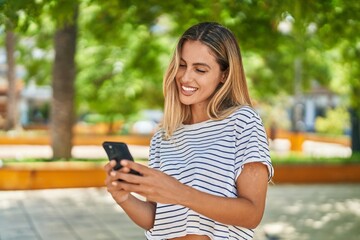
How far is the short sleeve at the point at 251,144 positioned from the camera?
75.9 inches

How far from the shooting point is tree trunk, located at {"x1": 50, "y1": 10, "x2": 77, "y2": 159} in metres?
13.1

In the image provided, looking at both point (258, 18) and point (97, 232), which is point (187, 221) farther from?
point (258, 18)

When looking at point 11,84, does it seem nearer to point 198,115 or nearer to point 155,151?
point 155,151

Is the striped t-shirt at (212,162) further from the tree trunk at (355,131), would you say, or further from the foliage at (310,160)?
the tree trunk at (355,131)

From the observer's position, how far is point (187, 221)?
79.3 inches

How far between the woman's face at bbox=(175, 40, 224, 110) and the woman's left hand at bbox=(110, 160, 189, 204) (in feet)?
1.57

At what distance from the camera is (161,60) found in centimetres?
1541

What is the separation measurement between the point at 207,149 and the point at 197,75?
0.82ft

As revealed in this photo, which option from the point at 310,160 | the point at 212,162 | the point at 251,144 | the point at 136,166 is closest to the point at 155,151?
the point at 212,162

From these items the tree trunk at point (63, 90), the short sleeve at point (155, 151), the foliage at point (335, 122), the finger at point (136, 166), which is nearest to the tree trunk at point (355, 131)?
the tree trunk at point (63, 90)

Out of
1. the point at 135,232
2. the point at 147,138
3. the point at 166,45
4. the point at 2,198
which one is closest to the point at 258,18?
the point at 135,232

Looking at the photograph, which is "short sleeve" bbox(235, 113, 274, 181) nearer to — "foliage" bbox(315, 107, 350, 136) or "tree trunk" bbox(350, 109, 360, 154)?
"tree trunk" bbox(350, 109, 360, 154)

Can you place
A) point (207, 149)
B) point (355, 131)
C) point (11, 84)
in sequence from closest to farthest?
point (207, 149), point (355, 131), point (11, 84)

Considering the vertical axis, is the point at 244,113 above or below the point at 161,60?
below
